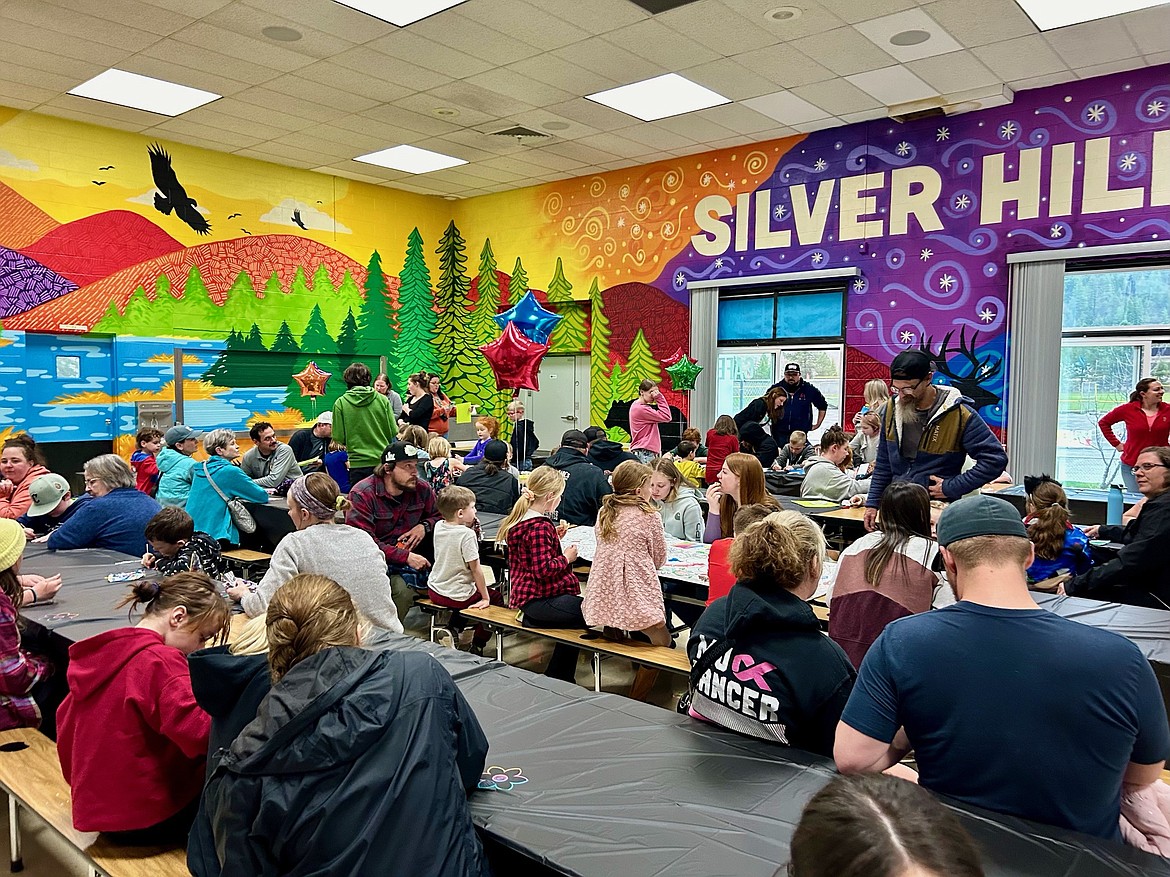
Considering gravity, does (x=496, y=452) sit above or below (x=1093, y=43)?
below

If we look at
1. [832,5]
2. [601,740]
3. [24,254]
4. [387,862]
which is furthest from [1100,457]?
[24,254]

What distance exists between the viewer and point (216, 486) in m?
5.39

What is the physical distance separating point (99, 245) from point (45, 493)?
4504 mm

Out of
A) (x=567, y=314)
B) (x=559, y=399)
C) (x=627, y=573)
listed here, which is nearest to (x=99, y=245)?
(x=567, y=314)

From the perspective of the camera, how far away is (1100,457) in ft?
23.8

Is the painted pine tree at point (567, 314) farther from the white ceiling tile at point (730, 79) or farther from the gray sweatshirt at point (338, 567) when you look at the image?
the gray sweatshirt at point (338, 567)

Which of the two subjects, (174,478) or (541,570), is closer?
(541,570)

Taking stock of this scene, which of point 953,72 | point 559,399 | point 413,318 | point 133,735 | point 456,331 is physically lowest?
point 133,735

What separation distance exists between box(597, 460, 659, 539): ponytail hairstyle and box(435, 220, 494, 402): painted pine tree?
815 centimetres

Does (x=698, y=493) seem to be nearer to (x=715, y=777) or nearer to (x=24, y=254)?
(x=715, y=777)

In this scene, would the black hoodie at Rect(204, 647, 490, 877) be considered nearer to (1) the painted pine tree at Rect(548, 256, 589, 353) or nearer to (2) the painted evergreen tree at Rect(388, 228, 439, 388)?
(1) the painted pine tree at Rect(548, 256, 589, 353)

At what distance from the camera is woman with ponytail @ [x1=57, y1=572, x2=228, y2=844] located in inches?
81.9

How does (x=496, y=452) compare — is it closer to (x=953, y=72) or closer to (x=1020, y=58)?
(x=953, y=72)

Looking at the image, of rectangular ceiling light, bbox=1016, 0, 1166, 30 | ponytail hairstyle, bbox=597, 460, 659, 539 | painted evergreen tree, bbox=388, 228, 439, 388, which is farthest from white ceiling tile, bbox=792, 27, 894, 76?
painted evergreen tree, bbox=388, 228, 439, 388
